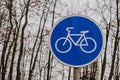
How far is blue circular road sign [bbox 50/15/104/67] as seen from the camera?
3.91 m

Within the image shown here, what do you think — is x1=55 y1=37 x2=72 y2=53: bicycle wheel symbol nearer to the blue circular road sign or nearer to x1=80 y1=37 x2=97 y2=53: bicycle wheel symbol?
the blue circular road sign

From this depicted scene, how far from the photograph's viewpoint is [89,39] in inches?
154

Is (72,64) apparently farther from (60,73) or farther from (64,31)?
(60,73)

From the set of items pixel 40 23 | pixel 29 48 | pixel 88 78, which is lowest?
pixel 88 78

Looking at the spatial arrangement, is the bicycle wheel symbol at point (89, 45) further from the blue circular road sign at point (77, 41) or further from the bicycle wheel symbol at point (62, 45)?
the bicycle wheel symbol at point (62, 45)

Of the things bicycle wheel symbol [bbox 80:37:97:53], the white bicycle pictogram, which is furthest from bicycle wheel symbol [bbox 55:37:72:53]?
bicycle wheel symbol [bbox 80:37:97:53]

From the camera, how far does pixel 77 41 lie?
153 inches

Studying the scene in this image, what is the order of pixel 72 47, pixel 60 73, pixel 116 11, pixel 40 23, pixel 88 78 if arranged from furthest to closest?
pixel 60 73 → pixel 88 78 → pixel 40 23 → pixel 116 11 → pixel 72 47

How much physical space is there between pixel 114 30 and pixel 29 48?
939 cm

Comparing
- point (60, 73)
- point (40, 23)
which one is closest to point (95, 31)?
point (40, 23)

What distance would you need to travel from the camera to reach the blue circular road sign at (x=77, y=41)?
391 cm

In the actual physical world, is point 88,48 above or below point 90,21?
below

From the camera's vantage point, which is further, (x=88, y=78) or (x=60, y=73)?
(x=60, y=73)

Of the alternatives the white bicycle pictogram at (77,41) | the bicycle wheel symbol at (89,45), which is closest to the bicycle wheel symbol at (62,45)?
the white bicycle pictogram at (77,41)
